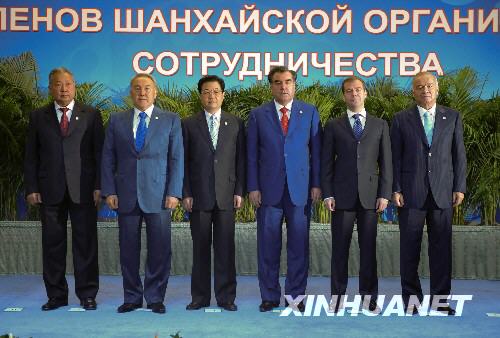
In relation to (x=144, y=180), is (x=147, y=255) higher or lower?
lower

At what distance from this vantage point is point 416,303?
4.71 metres

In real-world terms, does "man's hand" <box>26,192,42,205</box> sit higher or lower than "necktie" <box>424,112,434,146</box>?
lower

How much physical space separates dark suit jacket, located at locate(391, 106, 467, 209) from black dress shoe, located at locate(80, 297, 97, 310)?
6.33 feet

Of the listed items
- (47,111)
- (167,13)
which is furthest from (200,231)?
(167,13)

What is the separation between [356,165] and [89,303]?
180 centimetres

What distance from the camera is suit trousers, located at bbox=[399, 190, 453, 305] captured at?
4742 mm

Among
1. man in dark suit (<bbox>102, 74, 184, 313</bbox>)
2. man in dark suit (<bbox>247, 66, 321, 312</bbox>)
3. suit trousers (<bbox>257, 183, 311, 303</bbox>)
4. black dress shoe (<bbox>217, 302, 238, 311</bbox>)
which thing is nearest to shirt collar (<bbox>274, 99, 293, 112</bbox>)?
man in dark suit (<bbox>247, 66, 321, 312</bbox>)

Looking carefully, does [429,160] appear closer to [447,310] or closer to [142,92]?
[447,310]

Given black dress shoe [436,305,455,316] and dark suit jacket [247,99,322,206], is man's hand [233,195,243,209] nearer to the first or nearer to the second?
dark suit jacket [247,99,322,206]

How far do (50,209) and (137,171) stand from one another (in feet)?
1.99

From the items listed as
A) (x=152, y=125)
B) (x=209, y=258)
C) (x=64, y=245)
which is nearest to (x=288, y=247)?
(x=209, y=258)

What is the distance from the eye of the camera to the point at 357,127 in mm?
4754

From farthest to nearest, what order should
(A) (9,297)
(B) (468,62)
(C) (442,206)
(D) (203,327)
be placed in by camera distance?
(B) (468,62) → (A) (9,297) → (C) (442,206) → (D) (203,327)

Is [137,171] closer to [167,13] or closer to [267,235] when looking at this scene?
[267,235]
